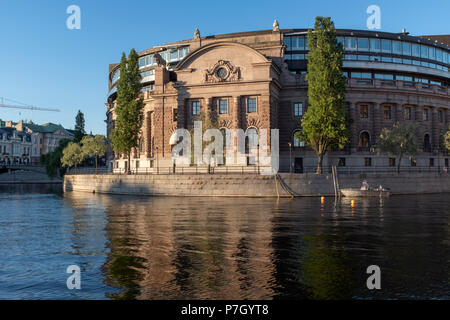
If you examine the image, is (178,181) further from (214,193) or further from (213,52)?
(213,52)

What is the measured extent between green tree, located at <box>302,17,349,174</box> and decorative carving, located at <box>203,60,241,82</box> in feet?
36.1

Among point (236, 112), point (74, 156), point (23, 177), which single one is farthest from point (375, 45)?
point (23, 177)

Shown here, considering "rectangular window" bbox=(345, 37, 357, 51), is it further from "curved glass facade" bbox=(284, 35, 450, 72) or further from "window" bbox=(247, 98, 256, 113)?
"window" bbox=(247, 98, 256, 113)

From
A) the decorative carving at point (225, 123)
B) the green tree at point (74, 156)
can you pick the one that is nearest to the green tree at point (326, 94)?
the decorative carving at point (225, 123)

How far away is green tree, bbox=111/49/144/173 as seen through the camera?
57.4 meters

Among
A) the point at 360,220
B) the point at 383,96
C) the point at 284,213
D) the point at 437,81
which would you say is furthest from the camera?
the point at 437,81

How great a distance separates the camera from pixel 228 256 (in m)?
16.0

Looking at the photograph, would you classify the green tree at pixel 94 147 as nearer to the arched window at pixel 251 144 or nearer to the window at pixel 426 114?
the arched window at pixel 251 144

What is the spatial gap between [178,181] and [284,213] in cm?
2058

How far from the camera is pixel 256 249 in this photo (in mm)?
17312

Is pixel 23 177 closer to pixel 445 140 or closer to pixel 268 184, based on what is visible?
pixel 268 184

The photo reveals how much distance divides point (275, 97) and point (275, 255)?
43.4 m
